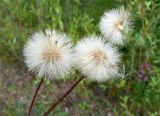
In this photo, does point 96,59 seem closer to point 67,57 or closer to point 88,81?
point 67,57

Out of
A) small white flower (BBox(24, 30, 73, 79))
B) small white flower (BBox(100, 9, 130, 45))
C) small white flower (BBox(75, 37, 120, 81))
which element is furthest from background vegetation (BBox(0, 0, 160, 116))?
small white flower (BBox(24, 30, 73, 79))

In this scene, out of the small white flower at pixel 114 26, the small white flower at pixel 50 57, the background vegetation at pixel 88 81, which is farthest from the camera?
the background vegetation at pixel 88 81

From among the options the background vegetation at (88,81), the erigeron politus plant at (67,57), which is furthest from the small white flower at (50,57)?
the background vegetation at (88,81)

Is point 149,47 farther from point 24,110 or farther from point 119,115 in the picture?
point 24,110

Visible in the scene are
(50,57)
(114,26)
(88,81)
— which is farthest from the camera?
(88,81)

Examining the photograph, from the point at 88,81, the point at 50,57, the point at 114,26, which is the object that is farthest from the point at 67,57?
the point at 88,81

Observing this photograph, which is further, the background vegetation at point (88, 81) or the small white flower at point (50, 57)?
the background vegetation at point (88, 81)

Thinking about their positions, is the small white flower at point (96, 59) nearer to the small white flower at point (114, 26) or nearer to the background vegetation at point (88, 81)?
the small white flower at point (114, 26)

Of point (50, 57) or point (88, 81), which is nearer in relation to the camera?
point (50, 57)
